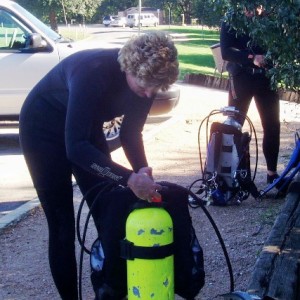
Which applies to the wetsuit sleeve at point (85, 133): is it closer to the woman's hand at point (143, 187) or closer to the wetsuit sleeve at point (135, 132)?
the woman's hand at point (143, 187)

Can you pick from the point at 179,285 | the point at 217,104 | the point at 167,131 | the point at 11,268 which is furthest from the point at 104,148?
the point at 217,104

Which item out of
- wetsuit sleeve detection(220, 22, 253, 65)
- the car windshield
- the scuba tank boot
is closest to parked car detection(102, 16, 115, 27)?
the car windshield

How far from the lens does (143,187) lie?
10.7 ft

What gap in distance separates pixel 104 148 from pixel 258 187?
3427mm

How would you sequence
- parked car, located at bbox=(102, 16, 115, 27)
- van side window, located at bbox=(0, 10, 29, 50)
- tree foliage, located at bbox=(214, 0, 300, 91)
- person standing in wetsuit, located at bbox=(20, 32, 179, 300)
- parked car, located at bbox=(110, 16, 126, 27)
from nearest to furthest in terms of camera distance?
person standing in wetsuit, located at bbox=(20, 32, 179, 300)
tree foliage, located at bbox=(214, 0, 300, 91)
van side window, located at bbox=(0, 10, 29, 50)
parked car, located at bbox=(110, 16, 126, 27)
parked car, located at bbox=(102, 16, 115, 27)

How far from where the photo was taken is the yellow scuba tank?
325cm

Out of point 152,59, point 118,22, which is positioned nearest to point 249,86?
point 152,59

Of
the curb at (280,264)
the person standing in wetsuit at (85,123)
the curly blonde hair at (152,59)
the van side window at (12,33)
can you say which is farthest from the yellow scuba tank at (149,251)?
the van side window at (12,33)

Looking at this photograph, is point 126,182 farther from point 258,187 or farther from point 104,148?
point 258,187

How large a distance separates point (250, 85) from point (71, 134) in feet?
11.5

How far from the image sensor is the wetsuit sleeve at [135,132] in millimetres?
3874

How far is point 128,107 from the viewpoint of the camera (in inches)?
150

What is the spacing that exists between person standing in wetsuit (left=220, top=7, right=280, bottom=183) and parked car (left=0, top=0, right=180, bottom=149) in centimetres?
330

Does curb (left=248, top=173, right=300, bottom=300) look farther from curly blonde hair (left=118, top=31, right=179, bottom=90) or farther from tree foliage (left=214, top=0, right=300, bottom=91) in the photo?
curly blonde hair (left=118, top=31, right=179, bottom=90)
